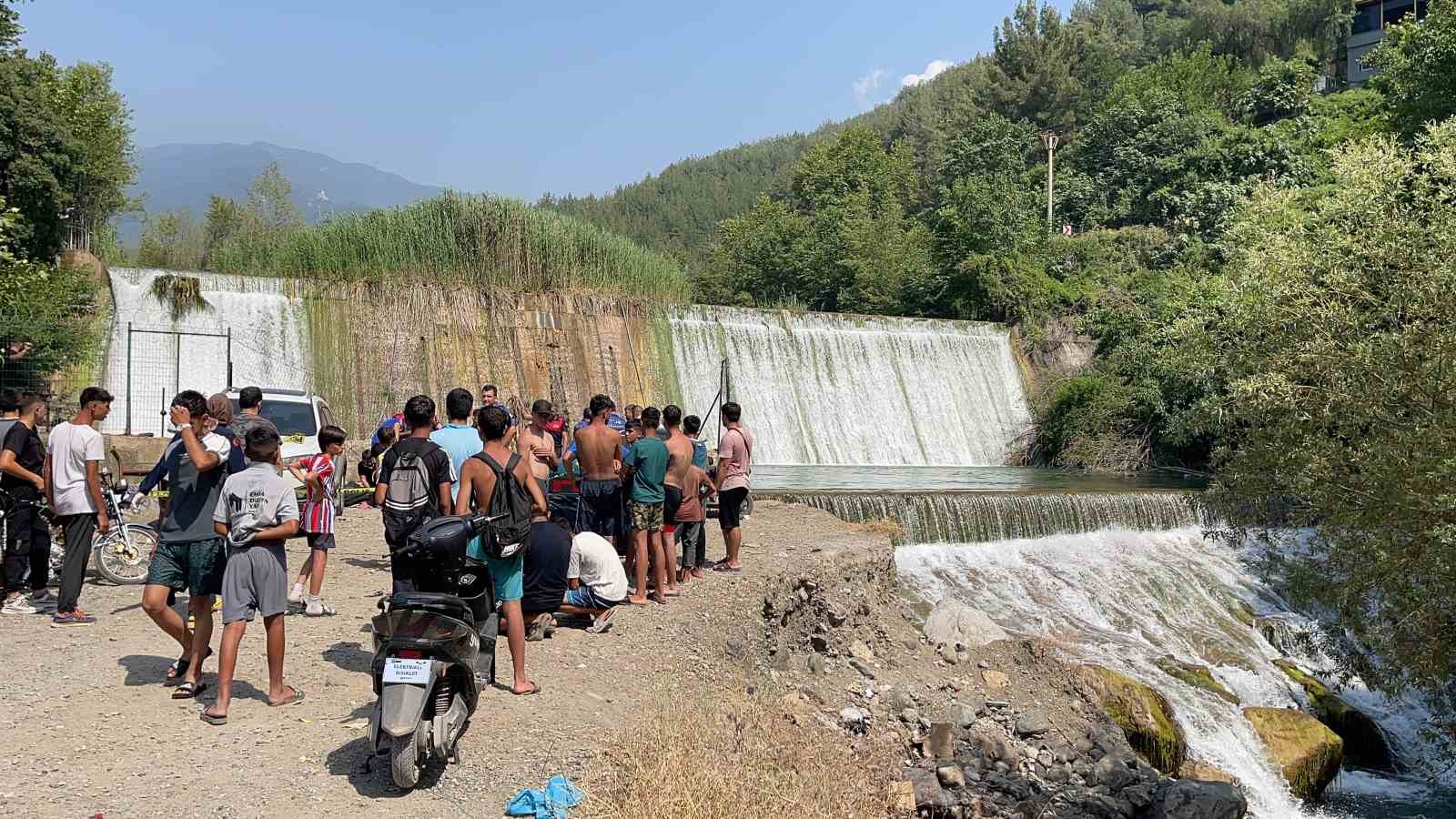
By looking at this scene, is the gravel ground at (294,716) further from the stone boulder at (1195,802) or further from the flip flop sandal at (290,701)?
the stone boulder at (1195,802)

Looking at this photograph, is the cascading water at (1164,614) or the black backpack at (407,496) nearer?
the black backpack at (407,496)

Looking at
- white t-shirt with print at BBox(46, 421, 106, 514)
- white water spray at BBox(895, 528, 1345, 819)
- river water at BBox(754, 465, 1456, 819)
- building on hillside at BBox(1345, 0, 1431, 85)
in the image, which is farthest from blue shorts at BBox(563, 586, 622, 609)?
building on hillside at BBox(1345, 0, 1431, 85)

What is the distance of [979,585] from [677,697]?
8.23 metres

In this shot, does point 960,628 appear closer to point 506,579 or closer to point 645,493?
point 645,493

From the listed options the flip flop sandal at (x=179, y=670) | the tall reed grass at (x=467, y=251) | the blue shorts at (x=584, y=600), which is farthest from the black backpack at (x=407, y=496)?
the tall reed grass at (x=467, y=251)

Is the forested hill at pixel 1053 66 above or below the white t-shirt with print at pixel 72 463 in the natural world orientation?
above

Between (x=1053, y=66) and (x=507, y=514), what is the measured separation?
58.6 m

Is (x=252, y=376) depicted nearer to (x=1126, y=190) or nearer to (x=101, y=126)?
(x=101, y=126)

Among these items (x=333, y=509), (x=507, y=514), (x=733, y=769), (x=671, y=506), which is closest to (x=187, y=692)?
(x=507, y=514)

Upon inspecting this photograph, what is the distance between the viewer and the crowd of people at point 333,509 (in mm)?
5703

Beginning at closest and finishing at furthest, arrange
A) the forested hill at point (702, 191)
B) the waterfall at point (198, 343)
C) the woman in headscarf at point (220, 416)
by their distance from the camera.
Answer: the woman in headscarf at point (220, 416), the waterfall at point (198, 343), the forested hill at point (702, 191)

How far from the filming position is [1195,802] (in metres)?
8.43

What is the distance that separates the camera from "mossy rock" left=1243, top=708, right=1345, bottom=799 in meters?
10.1

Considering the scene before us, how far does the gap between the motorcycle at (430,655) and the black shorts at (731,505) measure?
4218mm
